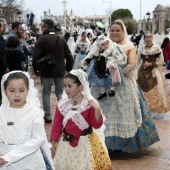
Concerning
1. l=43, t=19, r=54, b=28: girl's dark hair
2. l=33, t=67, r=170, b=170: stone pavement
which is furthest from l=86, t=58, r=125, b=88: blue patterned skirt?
l=43, t=19, r=54, b=28: girl's dark hair

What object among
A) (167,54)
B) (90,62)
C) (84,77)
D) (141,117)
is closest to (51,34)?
(90,62)

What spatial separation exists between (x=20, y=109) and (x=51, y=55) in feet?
13.0

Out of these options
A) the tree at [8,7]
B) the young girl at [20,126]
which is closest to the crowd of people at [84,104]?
the young girl at [20,126]

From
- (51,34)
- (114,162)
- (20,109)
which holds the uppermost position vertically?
(51,34)

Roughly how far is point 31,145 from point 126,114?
7.97 feet

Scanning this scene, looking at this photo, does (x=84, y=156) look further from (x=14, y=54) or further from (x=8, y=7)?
(x=8, y=7)

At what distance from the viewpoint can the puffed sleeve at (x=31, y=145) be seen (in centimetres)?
282

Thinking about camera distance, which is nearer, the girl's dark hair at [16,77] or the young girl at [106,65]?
→ the girl's dark hair at [16,77]

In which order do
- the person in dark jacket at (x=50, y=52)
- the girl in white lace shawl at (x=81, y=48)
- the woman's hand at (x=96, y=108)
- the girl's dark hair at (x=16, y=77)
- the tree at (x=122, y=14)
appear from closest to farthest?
1. the girl's dark hair at (x=16, y=77)
2. the woman's hand at (x=96, y=108)
3. the person in dark jacket at (x=50, y=52)
4. the girl in white lace shawl at (x=81, y=48)
5. the tree at (x=122, y=14)

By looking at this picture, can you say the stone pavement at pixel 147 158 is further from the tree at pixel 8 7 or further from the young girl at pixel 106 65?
the tree at pixel 8 7

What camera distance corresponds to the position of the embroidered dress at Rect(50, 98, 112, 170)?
12.0ft

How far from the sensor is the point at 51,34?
7.16 meters

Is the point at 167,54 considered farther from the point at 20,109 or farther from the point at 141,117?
the point at 20,109

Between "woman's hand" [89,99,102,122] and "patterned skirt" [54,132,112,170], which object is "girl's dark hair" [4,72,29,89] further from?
"patterned skirt" [54,132,112,170]
